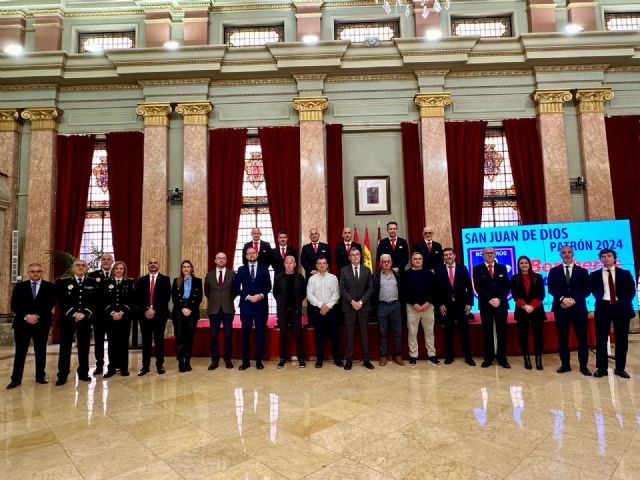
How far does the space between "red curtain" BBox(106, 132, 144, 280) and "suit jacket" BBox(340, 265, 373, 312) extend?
4.05 m

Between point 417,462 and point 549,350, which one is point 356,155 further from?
point 417,462

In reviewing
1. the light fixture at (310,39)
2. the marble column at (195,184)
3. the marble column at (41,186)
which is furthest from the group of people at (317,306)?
the light fixture at (310,39)

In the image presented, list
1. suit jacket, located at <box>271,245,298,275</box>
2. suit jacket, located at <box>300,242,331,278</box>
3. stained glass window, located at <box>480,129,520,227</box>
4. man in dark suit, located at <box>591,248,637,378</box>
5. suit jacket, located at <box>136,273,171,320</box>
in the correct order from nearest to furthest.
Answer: man in dark suit, located at <box>591,248,637,378</box>
suit jacket, located at <box>136,273,171,320</box>
suit jacket, located at <box>300,242,331,278</box>
suit jacket, located at <box>271,245,298,275</box>
stained glass window, located at <box>480,129,520,227</box>

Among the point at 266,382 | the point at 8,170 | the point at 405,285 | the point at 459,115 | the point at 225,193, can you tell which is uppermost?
the point at 459,115

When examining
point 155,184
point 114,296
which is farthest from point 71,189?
point 114,296

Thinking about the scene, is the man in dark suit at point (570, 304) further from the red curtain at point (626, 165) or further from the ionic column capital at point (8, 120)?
the ionic column capital at point (8, 120)

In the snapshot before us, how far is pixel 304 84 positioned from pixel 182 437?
6.07 meters

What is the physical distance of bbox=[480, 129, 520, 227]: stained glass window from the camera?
7.04m

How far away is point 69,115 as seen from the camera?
7211 millimetres

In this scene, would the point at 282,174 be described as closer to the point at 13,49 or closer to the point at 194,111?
the point at 194,111

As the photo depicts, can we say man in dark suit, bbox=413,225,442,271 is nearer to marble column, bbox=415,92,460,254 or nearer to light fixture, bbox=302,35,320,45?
marble column, bbox=415,92,460,254

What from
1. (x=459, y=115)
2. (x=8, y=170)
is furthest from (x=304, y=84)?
(x=8, y=170)

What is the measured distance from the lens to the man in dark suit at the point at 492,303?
435 cm

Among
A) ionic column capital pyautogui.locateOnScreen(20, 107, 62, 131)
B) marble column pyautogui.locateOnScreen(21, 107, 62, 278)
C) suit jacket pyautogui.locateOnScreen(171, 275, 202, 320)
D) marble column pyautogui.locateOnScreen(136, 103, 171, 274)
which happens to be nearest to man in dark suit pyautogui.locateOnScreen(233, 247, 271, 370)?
suit jacket pyautogui.locateOnScreen(171, 275, 202, 320)
